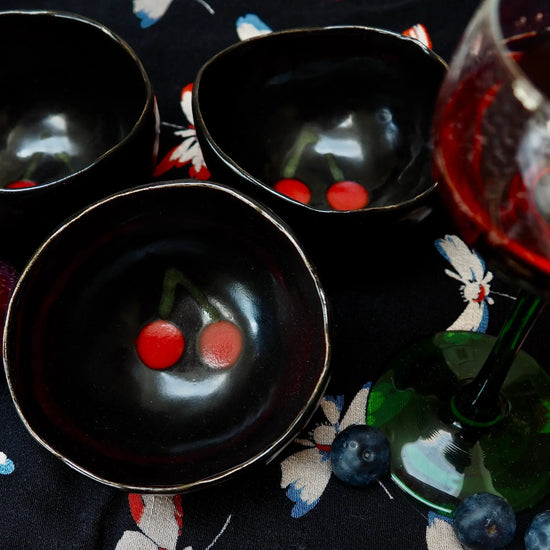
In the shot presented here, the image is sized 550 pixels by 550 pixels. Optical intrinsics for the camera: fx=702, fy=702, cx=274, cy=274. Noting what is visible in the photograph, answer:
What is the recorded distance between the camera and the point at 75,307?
0.49 meters

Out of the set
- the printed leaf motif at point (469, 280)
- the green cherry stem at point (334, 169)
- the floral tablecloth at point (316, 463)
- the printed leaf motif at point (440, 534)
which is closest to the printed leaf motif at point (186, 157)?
the floral tablecloth at point (316, 463)

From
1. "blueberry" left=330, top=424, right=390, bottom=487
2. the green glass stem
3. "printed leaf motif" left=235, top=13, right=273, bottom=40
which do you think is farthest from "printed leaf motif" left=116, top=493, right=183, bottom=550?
"printed leaf motif" left=235, top=13, right=273, bottom=40

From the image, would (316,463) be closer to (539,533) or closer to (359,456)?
(359,456)

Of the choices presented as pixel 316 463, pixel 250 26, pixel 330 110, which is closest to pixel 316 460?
pixel 316 463

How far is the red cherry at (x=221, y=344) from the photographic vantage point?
50 centimetres

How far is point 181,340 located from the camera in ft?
1.68

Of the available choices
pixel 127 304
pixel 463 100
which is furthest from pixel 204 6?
pixel 463 100

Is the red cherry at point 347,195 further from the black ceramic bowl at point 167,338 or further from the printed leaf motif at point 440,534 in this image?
the printed leaf motif at point 440,534

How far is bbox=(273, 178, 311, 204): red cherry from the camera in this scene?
1.95ft

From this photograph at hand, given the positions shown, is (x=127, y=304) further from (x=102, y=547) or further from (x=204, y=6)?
(x=204, y=6)

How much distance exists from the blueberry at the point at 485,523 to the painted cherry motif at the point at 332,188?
25cm

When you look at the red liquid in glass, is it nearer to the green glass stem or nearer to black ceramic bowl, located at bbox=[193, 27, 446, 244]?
the green glass stem

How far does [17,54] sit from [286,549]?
48 centimetres

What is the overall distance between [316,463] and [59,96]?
16.3 inches
